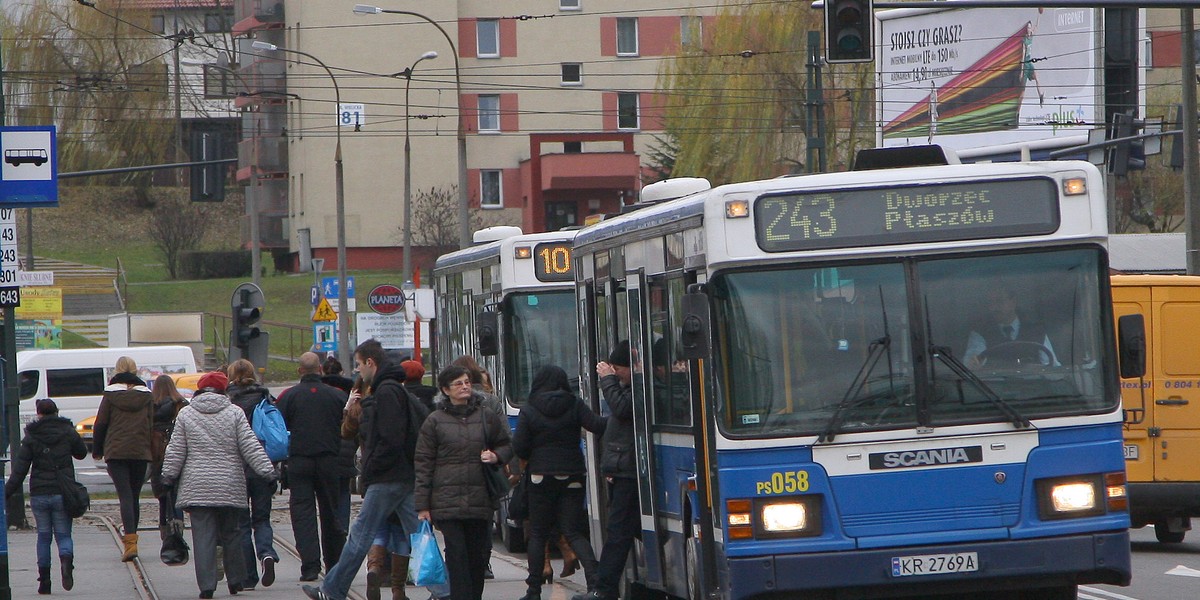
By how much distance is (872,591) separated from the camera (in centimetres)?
844

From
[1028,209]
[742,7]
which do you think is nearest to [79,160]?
[742,7]

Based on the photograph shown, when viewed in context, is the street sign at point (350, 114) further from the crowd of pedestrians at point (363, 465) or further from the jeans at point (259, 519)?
the jeans at point (259, 519)

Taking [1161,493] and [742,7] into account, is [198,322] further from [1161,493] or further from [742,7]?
[1161,493]

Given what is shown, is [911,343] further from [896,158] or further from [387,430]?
[387,430]

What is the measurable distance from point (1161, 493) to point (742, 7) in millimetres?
36732

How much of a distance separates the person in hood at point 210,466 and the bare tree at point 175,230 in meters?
59.6

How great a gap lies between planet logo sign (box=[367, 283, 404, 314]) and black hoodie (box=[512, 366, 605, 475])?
73.3ft

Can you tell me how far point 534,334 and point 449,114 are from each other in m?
52.8

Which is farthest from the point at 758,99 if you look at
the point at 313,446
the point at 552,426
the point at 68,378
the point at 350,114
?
the point at 552,426

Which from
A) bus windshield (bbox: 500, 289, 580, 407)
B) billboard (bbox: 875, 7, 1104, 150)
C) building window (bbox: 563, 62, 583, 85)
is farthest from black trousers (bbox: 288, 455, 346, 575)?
building window (bbox: 563, 62, 583, 85)

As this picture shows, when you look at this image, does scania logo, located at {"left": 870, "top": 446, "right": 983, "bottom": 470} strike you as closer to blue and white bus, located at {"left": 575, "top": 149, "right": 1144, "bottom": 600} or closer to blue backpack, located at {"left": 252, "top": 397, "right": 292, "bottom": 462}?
blue and white bus, located at {"left": 575, "top": 149, "right": 1144, "bottom": 600}

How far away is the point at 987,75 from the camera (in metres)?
43.7

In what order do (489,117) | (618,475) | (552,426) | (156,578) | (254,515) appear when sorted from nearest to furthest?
(618,475)
(552,426)
(254,515)
(156,578)
(489,117)

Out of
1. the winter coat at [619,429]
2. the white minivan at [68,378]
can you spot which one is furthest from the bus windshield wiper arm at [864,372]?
the white minivan at [68,378]
